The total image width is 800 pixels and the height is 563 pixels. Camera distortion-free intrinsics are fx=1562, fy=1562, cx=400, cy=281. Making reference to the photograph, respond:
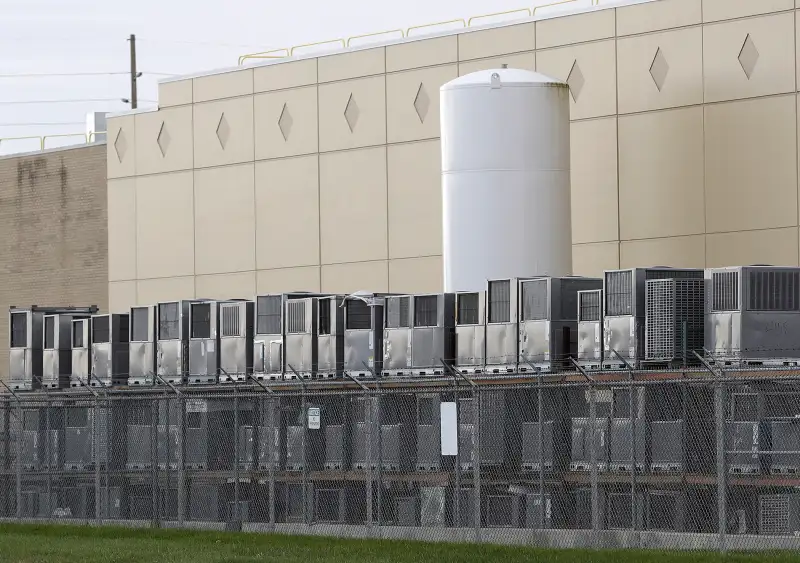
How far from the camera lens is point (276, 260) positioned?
4066 cm

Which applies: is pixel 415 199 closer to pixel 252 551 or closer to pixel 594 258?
pixel 594 258

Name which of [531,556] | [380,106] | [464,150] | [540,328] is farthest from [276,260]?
[531,556]

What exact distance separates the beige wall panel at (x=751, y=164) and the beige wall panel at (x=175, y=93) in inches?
636

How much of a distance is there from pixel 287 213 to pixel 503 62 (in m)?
7.71

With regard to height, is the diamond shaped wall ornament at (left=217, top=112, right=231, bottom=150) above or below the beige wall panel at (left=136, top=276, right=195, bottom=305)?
above

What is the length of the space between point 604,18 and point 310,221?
9.83 metres

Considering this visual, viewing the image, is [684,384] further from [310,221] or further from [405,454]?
[310,221]

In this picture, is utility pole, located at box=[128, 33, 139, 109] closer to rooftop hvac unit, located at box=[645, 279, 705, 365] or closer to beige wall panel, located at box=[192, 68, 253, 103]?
beige wall panel, located at box=[192, 68, 253, 103]

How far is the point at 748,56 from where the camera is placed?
32000 millimetres

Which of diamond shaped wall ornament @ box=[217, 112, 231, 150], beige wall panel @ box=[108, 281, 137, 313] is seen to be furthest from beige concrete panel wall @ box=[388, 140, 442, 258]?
beige wall panel @ box=[108, 281, 137, 313]

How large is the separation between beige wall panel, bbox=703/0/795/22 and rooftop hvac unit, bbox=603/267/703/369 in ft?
29.9

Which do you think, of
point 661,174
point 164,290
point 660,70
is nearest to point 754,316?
point 661,174

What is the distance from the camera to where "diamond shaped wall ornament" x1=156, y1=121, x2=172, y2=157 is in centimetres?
4350

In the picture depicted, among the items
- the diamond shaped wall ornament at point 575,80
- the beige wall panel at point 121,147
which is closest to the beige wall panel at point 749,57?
the diamond shaped wall ornament at point 575,80
